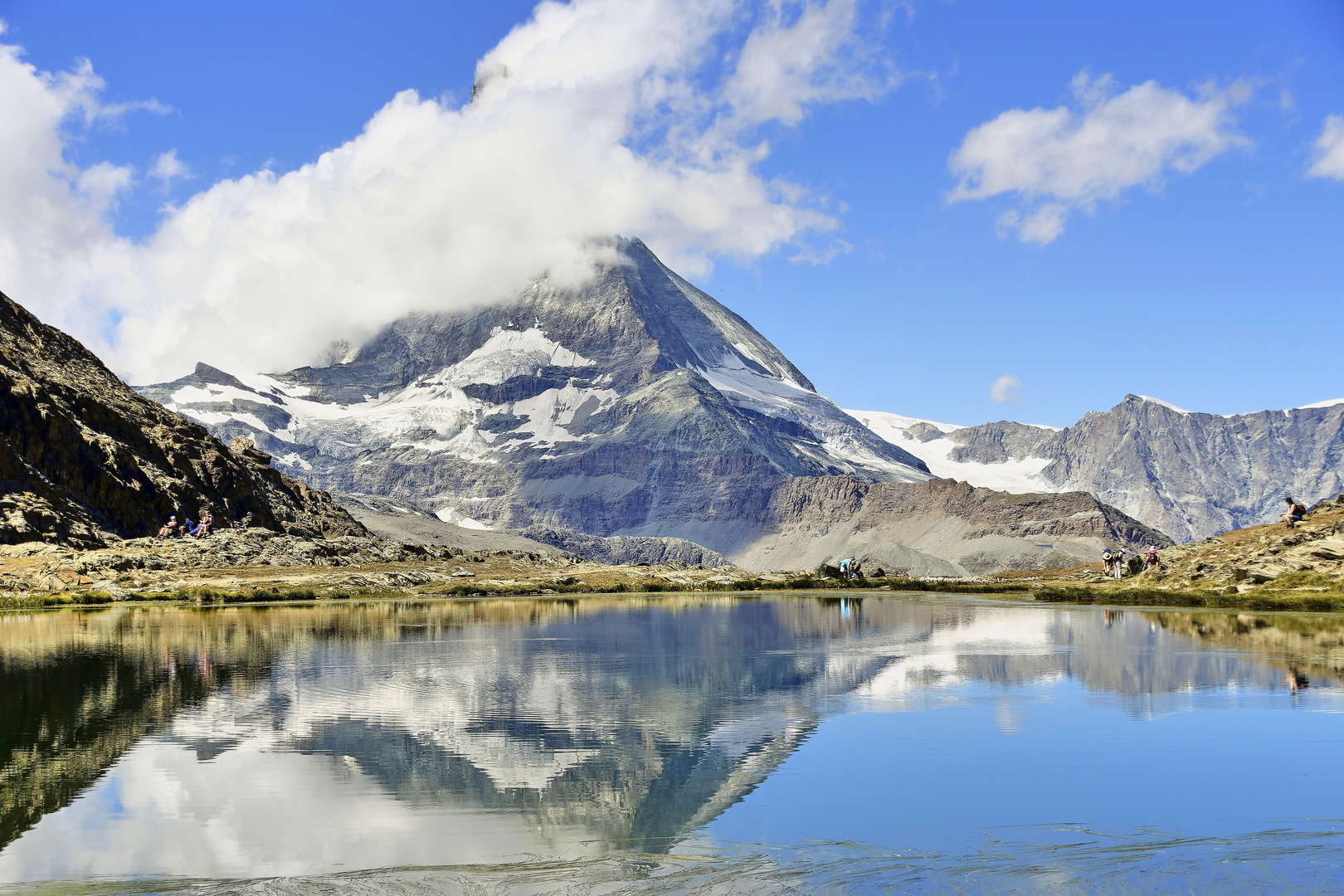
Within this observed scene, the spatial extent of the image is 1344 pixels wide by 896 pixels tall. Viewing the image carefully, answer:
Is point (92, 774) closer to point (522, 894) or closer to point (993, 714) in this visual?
point (522, 894)

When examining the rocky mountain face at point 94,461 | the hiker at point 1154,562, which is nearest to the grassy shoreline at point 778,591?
the hiker at point 1154,562

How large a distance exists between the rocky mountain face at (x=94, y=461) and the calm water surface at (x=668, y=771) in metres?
56.4

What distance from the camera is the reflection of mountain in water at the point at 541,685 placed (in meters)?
20.7

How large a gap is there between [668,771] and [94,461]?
10049cm

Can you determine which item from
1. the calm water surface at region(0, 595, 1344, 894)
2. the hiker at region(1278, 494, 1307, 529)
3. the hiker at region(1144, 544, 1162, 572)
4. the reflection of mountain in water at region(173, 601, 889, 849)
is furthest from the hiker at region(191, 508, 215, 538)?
the hiker at region(1278, 494, 1307, 529)

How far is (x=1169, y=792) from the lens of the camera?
20.3 m

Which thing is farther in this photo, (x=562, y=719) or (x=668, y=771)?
(x=562, y=719)

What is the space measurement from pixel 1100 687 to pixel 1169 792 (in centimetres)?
1441

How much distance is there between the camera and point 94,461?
105938 millimetres

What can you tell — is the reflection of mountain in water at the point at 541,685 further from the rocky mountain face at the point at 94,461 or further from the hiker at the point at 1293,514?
the rocky mountain face at the point at 94,461

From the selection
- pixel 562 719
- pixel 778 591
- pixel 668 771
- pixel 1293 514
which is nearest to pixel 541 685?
pixel 562 719

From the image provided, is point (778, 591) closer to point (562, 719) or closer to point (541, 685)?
point (541, 685)

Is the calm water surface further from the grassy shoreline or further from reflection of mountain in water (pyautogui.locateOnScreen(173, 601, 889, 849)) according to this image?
the grassy shoreline

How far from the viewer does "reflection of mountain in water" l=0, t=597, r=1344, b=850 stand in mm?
20719
